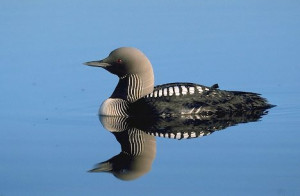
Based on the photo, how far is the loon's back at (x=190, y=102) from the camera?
35.7 feet

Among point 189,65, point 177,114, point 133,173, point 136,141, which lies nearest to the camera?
point 133,173

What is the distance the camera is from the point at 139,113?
36.1 ft

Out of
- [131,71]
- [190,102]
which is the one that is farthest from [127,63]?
[190,102]

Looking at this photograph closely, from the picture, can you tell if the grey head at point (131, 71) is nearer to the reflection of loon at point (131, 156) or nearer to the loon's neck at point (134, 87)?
the loon's neck at point (134, 87)

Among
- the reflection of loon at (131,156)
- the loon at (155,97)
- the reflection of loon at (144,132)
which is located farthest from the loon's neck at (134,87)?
the reflection of loon at (131,156)

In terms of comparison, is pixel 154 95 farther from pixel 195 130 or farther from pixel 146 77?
pixel 195 130

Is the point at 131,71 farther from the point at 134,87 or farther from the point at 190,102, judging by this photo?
the point at 190,102

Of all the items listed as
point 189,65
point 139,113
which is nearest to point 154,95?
point 139,113

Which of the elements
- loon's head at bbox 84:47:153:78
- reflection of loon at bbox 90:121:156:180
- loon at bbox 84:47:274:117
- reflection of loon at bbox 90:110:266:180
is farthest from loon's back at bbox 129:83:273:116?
reflection of loon at bbox 90:121:156:180

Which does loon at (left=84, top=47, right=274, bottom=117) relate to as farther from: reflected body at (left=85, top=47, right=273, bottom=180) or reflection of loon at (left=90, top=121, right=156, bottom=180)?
reflection of loon at (left=90, top=121, right=156, bottom=180)

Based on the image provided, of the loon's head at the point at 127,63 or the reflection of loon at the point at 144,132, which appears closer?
the reflection of loon at the point at 144,132

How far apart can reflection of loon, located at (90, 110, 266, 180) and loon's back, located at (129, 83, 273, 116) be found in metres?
0.11

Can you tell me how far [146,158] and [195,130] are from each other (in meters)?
1.31

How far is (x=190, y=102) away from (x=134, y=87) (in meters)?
0.75
